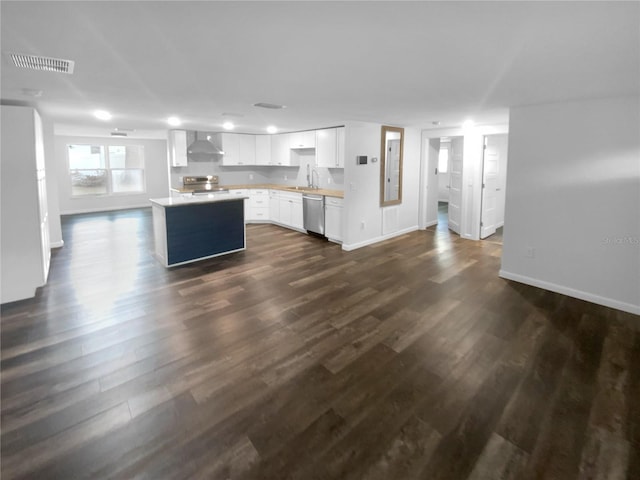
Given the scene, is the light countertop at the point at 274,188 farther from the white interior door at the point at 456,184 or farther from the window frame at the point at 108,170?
the window frame at the point at 108,170

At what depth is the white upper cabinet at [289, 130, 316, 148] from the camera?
725 centimetres

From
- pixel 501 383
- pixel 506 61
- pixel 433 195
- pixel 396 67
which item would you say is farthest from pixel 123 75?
pixel 433 195

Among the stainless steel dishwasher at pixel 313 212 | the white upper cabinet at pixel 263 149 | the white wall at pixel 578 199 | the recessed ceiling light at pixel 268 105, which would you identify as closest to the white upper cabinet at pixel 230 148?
the white upper cabinet at pixel 263 149

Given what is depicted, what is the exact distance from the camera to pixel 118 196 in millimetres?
10492

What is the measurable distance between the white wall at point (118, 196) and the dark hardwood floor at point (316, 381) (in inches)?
259

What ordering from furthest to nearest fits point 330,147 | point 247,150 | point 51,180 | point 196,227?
point 247,150
point 330,147
point 51,180
point 196,227

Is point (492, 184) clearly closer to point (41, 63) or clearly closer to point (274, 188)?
point (274, 188)

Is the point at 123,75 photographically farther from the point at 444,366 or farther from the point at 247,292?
the point at 444,366

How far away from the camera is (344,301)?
3918 millimetres

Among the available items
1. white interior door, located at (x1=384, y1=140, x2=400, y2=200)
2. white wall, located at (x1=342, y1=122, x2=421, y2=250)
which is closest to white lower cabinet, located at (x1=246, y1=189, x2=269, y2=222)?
white wall, located at (x1=342, y1=122, x2=421, y2=250)

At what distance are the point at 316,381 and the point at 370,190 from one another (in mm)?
4521

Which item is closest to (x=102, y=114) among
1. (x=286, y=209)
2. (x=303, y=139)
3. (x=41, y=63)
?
(x=41, y=63)

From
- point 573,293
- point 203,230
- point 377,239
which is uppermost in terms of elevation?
point 203,230

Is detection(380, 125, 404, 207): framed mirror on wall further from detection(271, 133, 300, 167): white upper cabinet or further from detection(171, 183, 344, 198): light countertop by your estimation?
detection(271, 133, 300, 167): white upper cabinet
